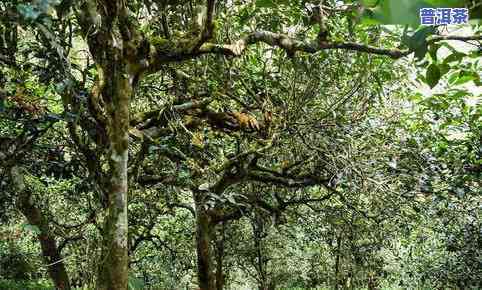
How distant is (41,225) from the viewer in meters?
6.22

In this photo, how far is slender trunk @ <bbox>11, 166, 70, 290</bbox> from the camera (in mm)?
5801

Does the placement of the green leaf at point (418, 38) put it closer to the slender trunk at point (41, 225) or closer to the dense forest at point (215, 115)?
the dense forest at point (215, 115)

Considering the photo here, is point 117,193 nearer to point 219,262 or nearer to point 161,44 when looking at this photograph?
point 161,44

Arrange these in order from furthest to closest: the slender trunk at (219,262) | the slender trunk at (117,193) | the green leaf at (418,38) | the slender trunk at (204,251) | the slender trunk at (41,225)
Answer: the slender trunk at (219,262) → the slender trunk at (204,251) → the slender trunk at (41,225) → the slender trunk at (117,193) → the green leaf at (418,38)

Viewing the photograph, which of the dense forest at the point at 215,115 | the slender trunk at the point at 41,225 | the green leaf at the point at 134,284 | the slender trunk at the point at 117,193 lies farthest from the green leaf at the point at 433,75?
the slender trunk at the point at 41,225

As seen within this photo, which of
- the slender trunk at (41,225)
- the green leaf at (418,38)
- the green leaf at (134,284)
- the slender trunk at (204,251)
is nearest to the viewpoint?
the green leaf at (418,38)

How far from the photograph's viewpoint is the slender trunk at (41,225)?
580cm

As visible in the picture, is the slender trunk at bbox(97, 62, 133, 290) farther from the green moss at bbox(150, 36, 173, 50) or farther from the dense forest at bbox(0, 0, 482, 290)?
the green moss at bbox(150, 36, 173, 50)

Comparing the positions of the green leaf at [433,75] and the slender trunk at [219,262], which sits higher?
the slender trunk at [219,262]

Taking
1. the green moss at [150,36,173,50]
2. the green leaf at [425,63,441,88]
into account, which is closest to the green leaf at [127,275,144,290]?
the green moss at [150,36,173,50]

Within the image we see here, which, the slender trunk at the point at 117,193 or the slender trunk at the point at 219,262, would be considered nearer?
the slender trunk at the point at 117,193

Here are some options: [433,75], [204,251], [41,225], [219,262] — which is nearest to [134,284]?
[41,225]

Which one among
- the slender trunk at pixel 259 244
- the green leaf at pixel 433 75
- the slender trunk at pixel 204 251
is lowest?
the green leaf at pixel 433 75

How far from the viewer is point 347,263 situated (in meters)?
17.6
